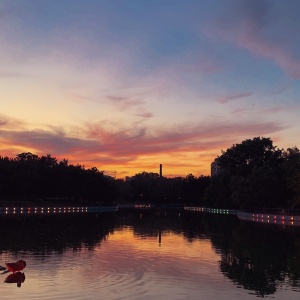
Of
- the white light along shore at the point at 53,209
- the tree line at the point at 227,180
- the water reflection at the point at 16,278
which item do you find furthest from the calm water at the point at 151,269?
the white light along shore at the point at 53,209

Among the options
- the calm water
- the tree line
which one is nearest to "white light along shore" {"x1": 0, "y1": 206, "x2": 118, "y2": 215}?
the tree line

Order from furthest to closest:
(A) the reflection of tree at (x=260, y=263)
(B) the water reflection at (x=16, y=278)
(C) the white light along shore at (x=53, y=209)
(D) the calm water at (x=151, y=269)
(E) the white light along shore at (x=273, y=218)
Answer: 1. (C) the white light along shore at (x=53, y=209)
2. (E) the white light along shore at (x=273, y=218)
3. (A) the reflection of tree at (x=260, y=263)
4. (B) the water reflection at (x=16, y=278)
5. (D) the calm water at (x=151, y=269)

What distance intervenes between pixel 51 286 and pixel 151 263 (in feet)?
23.6

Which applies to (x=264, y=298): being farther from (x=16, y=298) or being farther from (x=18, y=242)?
(x=18, y=242)

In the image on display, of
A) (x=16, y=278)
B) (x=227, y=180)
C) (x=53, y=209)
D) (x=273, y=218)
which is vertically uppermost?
(x=227, y=180)

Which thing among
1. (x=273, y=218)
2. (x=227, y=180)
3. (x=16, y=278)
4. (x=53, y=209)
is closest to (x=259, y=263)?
(x=16, y=278)

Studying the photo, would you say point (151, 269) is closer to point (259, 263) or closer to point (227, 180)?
point (259, 263)

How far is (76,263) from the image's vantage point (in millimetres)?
22906

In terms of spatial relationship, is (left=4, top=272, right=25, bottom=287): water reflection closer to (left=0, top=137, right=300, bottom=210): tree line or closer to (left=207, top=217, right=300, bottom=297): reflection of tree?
(left=207, top=217, right=300, bottom=297): reflection of tree

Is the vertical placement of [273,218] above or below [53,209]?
below

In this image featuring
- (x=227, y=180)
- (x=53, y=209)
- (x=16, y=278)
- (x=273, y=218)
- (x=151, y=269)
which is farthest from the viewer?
(x=227, y=180)

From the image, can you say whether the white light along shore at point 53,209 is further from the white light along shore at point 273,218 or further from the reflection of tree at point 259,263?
the reflection of tree at point 259,263

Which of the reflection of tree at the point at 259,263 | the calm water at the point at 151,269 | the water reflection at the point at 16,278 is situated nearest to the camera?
the calm water at the point at 151,269

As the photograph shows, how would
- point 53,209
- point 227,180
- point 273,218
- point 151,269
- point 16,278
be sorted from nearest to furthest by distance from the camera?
point 16,278 < point 151,269 < point 273,218 < point 53,209 < point 227,180
